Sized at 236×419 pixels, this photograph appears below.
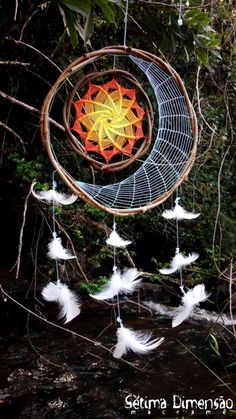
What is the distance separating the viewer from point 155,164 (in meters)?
1.95

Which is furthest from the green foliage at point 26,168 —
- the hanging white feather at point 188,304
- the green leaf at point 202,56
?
the hanging white feather at point 188,304

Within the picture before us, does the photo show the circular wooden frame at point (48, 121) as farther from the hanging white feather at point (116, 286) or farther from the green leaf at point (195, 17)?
the green leaf at point (195, 17)

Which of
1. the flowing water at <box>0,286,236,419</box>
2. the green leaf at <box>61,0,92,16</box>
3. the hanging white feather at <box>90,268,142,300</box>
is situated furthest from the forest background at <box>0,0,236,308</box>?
the hanging white feather at <box>90,268,142,300</box>

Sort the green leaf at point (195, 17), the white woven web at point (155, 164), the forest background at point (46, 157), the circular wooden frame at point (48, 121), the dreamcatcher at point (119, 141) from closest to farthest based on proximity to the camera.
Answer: the circular wooden frame at point (48, 121)
the dreamcatcher at point (119, 141)
the white woven web at point (155, 164)
the green leaf at point (195, 17)
the forest background at point (46, 157)

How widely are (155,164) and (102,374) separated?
1.51 m

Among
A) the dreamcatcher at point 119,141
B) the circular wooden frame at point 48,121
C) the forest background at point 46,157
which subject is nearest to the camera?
the circular wooden frame at point 48,121

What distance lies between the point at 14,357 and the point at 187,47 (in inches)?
93.0

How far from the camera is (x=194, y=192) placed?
13.1 feet

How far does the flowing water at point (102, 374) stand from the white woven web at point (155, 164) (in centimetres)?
103

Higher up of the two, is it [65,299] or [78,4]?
[78,4]

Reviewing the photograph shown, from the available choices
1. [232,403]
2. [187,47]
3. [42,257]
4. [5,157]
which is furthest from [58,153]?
[232,403]

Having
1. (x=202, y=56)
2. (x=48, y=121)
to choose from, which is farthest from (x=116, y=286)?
(x=202, y=56)

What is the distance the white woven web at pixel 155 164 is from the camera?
172 centimetres

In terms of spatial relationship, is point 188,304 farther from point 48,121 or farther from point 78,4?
point 78,4
